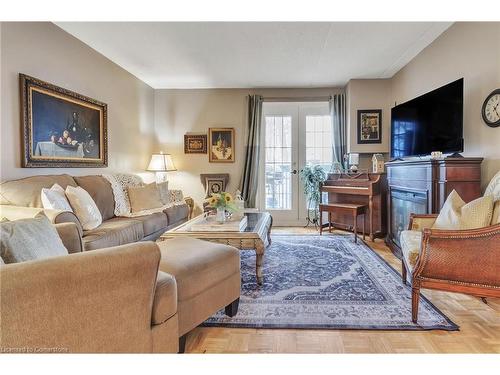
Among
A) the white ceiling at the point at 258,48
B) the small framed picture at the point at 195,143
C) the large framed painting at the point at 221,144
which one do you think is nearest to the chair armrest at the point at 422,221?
the white ceiling at the point at 258,48

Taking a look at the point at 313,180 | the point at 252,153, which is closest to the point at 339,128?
the point at 313,180

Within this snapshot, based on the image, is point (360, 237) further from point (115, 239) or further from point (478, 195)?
point (115, 239)

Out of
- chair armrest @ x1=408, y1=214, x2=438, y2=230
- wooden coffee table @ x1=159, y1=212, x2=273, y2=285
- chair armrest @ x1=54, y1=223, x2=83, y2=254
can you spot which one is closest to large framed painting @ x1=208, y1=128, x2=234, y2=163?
wooden coffee table @ x1=159, y1=212, x2=273, y2=285

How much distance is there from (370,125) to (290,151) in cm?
141

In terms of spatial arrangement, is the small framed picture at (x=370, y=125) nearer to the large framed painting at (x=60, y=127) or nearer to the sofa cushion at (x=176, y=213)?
the sofa cushion at (x=176, y=213)

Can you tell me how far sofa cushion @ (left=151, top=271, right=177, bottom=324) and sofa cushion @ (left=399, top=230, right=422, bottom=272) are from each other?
160 cm

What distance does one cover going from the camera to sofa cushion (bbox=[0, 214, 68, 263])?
1220mm

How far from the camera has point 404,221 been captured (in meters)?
3.42

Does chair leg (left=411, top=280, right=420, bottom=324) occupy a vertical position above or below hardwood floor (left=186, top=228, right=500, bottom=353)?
above

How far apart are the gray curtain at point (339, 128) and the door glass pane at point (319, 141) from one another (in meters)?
0.26

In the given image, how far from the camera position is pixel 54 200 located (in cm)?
241

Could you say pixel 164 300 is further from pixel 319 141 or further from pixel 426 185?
pixel 319 141

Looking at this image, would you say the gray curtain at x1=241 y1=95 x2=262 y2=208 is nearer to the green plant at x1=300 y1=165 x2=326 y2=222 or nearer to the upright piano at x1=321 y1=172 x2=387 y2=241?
the green plant at x1=300 y1=165 x2=326 y2=222
